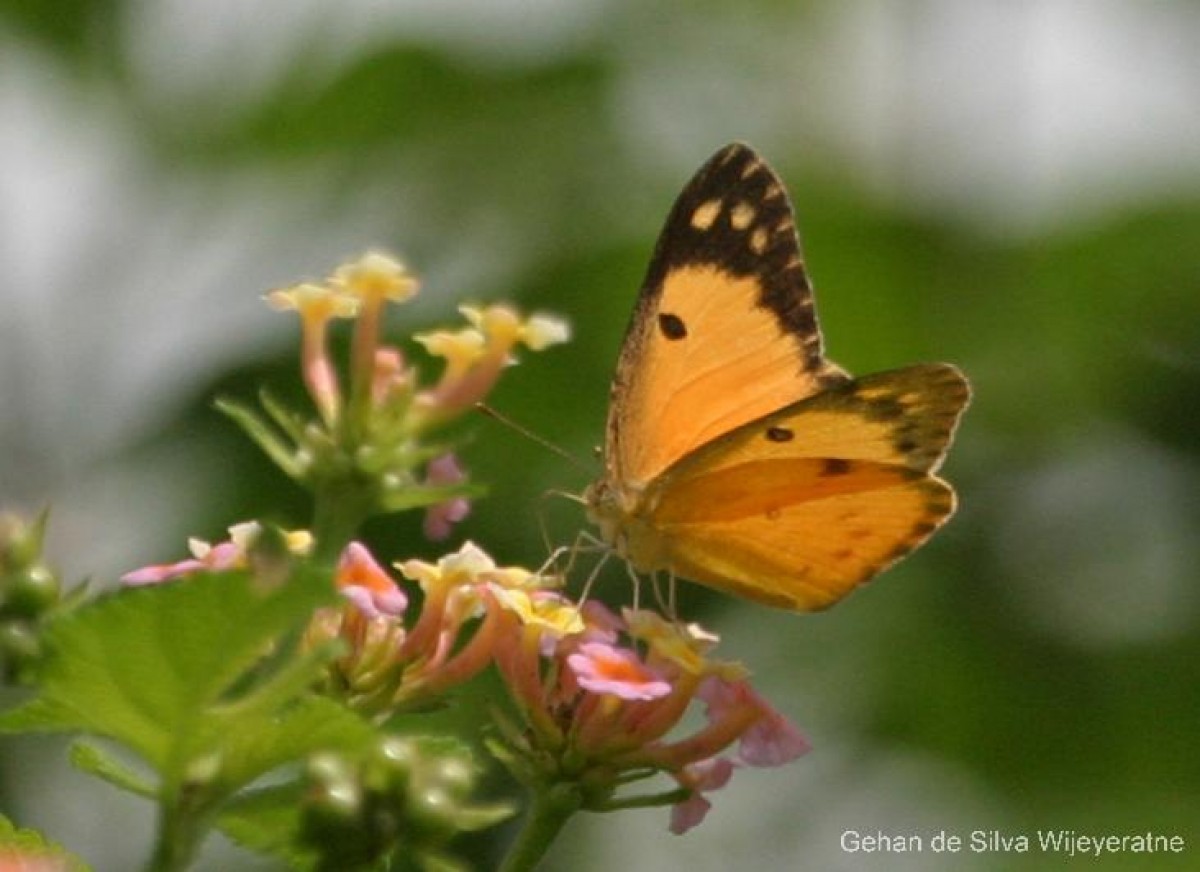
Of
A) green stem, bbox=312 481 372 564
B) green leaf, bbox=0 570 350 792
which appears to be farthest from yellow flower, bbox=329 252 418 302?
green leaf, bbox=0 570 350 792

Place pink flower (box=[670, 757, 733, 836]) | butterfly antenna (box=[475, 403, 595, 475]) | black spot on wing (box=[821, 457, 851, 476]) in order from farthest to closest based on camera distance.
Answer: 1. black spot on wing (box=[821, 457, 851, 476])
2. butterfly antenna (box=[475, 403, 595, 475])
3. pink flower (box=[670, 757, 733, 836])

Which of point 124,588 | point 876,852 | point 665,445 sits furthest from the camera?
point 876,852

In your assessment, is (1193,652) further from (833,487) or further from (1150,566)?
(833,487)

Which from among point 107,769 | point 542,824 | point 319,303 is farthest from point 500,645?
point 107,769

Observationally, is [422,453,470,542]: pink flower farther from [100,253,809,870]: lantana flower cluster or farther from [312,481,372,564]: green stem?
[312,481,372,564]: green stem

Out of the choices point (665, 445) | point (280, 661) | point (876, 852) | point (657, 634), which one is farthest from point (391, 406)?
point (876, 852)
